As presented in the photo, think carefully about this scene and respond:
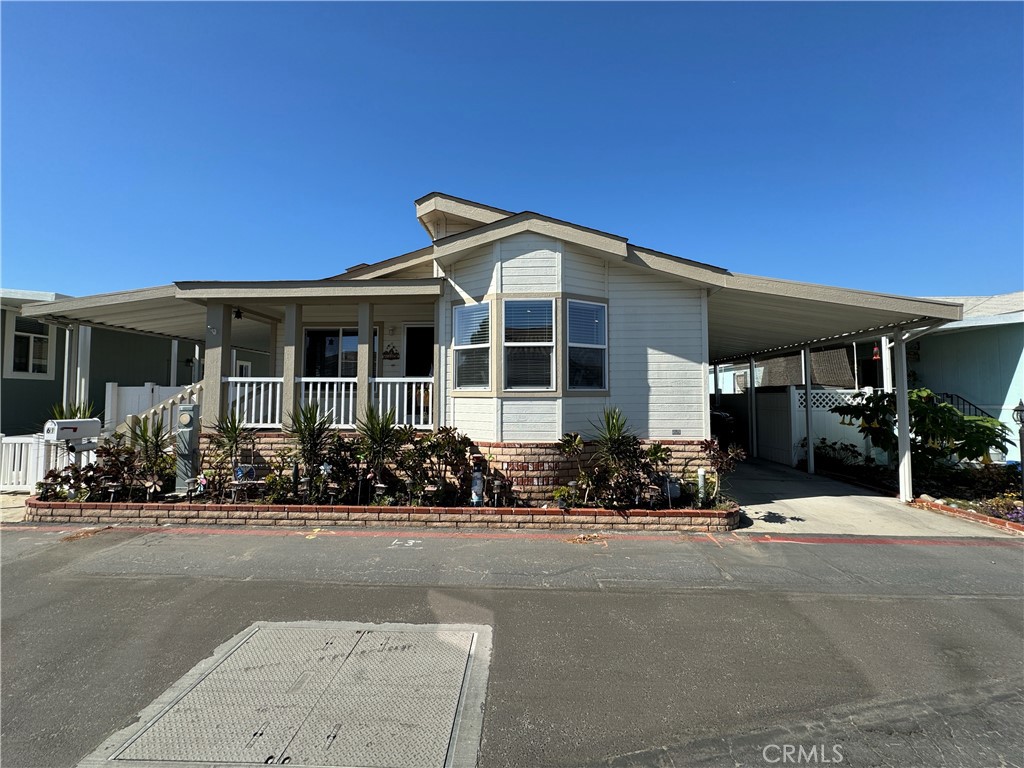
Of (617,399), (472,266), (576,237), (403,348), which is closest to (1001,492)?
(617,399)

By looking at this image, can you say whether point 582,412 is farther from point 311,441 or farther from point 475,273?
point 311,441

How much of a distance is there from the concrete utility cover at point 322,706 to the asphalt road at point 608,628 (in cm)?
18

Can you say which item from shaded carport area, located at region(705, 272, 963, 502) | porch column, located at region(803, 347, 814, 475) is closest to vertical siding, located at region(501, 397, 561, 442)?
shaded carport area, located at region(705, 272, 963, 502)

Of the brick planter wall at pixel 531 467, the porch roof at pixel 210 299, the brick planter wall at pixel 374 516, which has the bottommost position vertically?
the brick planter wall at pixel 374 516

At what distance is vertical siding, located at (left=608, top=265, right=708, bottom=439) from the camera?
24.8ft

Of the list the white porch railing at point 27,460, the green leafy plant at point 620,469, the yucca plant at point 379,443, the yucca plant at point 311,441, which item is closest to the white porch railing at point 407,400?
the yucca plant at point 379,443

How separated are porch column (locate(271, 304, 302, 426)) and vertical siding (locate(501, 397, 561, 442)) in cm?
382

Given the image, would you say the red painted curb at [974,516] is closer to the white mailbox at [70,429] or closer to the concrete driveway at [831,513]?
the concrete driveway at [831,513]

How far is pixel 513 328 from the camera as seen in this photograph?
718cm

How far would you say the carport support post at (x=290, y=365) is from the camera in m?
7.85

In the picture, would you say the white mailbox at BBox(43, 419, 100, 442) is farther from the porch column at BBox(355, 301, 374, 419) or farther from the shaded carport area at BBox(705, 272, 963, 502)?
the shaded carport area at BBox(705, 272, 963, 502)

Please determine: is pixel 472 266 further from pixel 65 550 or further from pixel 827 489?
pixel 827 489

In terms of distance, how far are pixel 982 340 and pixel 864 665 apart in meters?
12.8

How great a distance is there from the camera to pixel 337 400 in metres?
8.16
